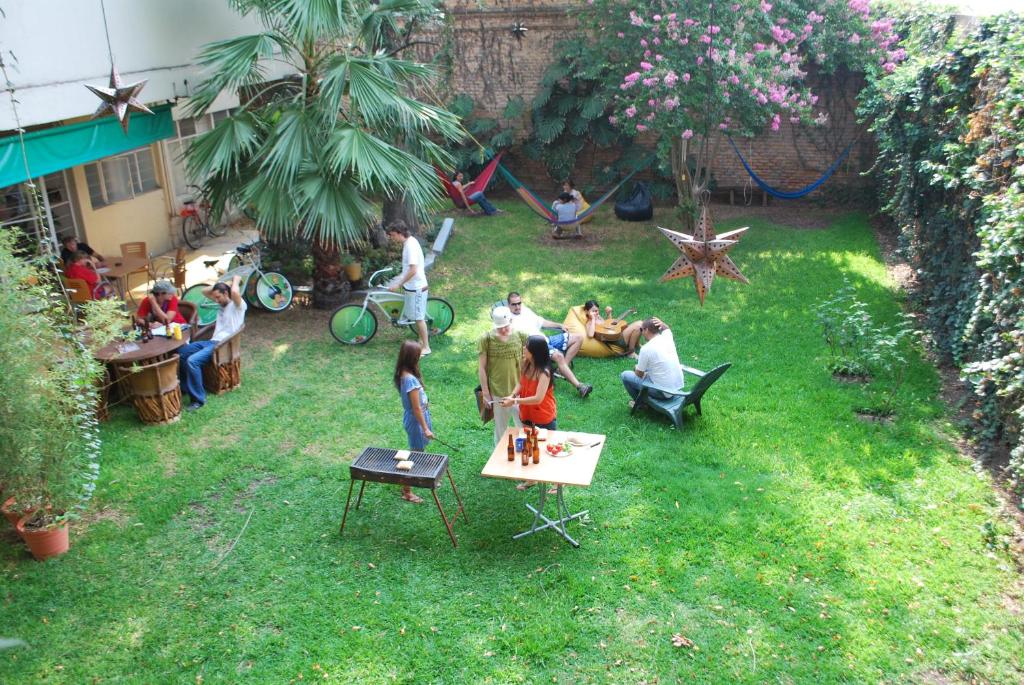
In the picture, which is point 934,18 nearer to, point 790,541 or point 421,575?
point 790,541

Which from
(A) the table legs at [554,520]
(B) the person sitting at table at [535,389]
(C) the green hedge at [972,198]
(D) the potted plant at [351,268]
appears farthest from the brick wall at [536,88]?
(A) the table legs at [554,520]

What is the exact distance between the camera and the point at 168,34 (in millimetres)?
9586

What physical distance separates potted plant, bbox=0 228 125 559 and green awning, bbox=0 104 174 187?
2.16m

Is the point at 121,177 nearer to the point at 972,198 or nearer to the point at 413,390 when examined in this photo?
the point at 413,390

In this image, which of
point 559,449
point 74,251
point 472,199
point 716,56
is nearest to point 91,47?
point 74,251

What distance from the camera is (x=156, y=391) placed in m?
7.34

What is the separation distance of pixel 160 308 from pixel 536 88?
11470 mm

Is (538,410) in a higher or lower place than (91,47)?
lower

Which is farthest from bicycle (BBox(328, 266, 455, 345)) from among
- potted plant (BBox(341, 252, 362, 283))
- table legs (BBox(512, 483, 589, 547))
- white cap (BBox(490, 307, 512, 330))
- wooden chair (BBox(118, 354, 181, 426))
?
table legs (BBox(512, 483, 589, 547))

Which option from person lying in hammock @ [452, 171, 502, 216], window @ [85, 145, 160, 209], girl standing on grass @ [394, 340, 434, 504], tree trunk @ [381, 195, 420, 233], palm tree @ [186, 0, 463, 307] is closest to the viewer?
girl standing on grass @ [394, 340, 434, 504]

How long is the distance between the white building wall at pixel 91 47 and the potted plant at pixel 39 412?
2.55 meters

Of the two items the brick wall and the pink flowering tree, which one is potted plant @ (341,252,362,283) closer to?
the pink flowering tree

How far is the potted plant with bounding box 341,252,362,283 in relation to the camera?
36.0 ft

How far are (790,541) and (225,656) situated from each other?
3.84 metres
